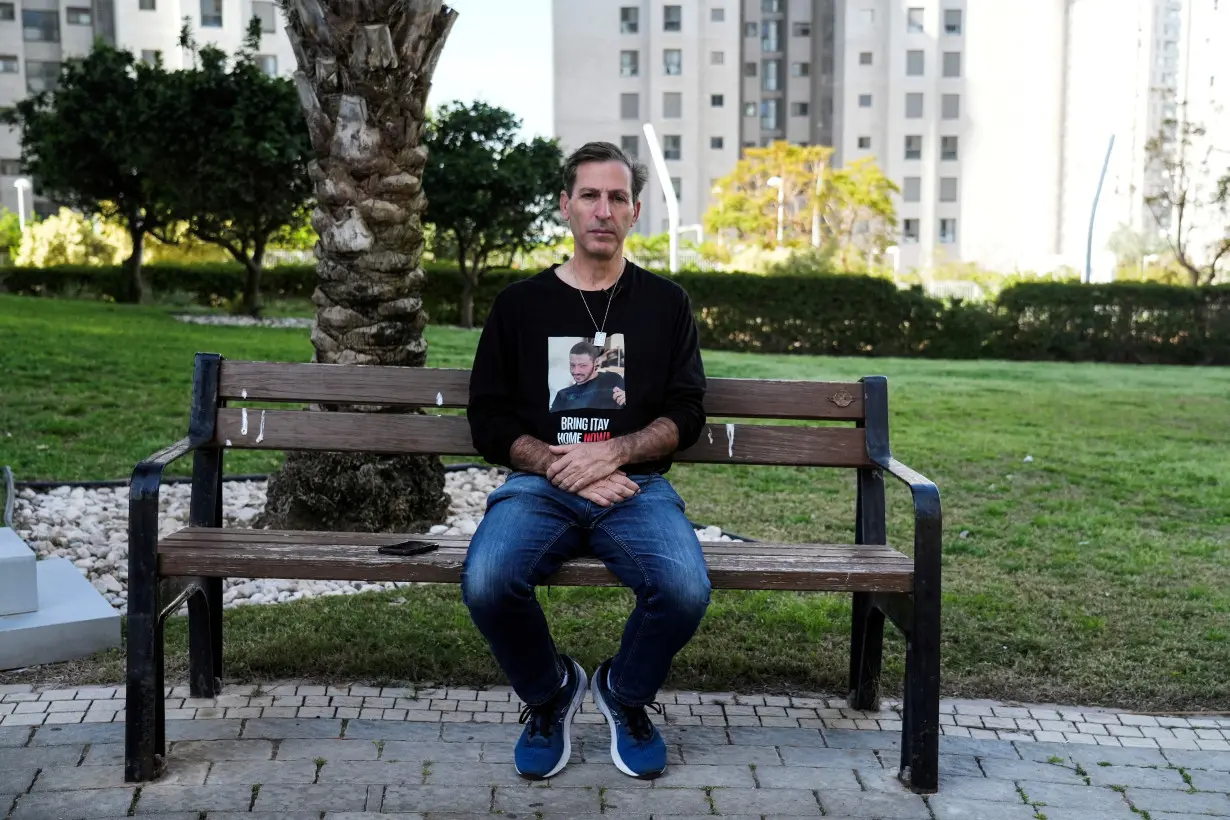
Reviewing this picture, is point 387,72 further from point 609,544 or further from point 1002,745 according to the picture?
point 1002,745

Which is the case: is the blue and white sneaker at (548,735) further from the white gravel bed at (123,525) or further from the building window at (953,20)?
the building window at (953,20)

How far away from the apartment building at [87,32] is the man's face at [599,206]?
207 ft

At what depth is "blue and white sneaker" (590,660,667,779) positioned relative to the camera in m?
3.50

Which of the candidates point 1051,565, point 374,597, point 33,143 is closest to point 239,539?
point 374,597

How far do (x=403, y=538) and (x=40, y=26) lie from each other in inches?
2737

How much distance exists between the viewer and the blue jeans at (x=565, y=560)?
11.3 feet

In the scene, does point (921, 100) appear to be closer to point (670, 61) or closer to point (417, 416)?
point (670, 61)

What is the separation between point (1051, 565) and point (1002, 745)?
2500 millimetres

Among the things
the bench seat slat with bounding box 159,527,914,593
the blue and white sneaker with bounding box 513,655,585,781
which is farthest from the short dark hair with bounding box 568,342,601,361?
the blue and white sneaker with bounding box 513,655,585,781

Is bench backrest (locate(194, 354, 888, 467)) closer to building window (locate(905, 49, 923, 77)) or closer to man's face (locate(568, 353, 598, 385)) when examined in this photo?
man's face (locate(568, 353, 598, 385))

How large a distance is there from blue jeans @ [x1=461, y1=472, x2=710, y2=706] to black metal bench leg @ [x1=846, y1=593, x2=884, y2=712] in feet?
2.52

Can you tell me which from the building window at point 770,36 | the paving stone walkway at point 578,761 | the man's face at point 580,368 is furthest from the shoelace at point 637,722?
the building window at point 770,36

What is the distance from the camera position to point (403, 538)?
3795 millimetres

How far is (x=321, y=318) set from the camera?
6.15 meters
